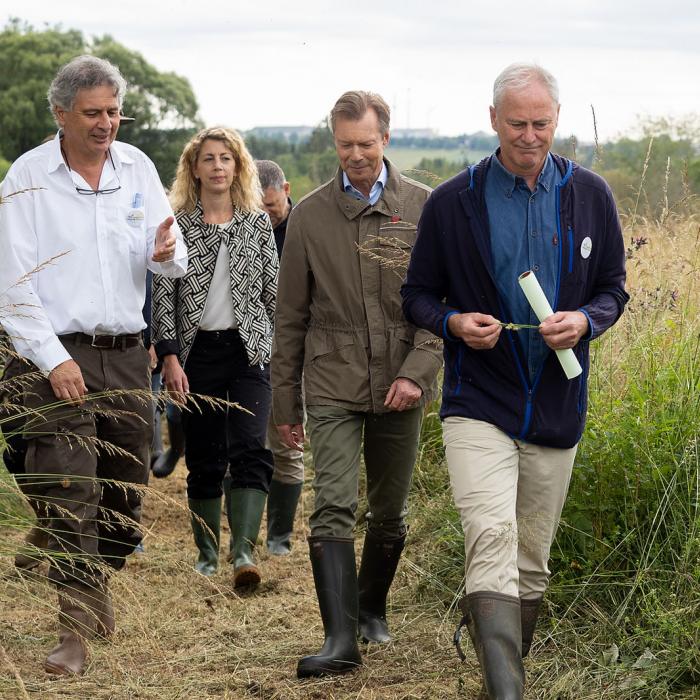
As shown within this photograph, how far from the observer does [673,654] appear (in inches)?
188

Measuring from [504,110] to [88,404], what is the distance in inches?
85.7

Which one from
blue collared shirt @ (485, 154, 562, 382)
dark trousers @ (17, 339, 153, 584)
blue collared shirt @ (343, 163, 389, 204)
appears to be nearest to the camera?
blue collared shirt @ (485, 154, 562, 382)

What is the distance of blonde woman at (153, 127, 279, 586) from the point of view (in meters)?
6.89

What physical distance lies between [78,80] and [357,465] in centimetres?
202

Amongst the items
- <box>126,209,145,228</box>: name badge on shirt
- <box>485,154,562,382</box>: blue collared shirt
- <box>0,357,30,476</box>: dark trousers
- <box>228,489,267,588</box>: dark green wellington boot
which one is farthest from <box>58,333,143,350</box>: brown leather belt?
<box>485,154,562,382</box>: blue collared shirt

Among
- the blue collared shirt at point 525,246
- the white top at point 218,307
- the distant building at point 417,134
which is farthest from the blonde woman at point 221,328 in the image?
the distant building at point 417,134

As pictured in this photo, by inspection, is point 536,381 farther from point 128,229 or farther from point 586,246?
point 128,229

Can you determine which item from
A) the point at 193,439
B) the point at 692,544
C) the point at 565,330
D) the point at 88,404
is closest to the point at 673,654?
the point at 692,544

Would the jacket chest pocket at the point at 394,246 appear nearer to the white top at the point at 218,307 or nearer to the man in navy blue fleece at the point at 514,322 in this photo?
the man in navy blue fleece at the point at 514,322

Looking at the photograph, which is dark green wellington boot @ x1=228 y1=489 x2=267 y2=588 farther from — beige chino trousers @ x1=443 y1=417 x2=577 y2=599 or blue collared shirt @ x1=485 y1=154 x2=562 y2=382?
blue collared shirt @ x1=485 y1=154 x2=562 y2=382

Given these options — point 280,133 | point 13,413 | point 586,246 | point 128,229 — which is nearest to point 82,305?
point 128,229

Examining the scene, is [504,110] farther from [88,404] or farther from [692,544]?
[88,404]

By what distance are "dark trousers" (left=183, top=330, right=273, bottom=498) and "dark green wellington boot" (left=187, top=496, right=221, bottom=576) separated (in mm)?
46

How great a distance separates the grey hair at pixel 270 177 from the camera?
8.01 meters
